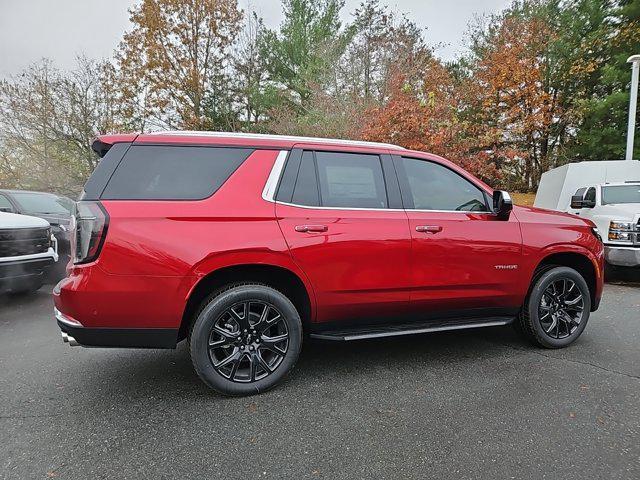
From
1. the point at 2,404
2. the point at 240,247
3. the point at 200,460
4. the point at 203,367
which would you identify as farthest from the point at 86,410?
the point at 240,247

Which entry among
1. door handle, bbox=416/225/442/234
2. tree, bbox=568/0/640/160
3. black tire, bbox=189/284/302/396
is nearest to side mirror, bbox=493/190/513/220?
door handle, bbox=416/225/442/234

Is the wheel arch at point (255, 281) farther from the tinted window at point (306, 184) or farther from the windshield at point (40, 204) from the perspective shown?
the windshield at point (40, 204)

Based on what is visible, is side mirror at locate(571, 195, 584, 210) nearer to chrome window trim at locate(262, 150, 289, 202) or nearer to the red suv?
the red suv

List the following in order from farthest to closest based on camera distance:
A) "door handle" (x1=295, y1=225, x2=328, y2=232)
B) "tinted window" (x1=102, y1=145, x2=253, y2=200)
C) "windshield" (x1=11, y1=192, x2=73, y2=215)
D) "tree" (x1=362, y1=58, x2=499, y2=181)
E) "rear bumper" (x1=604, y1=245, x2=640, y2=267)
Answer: "tree" (x1=362, y1=58, x2=499, y2=181), "windshield" (x1=11, y1=192, x2=73, y2=215), "rear bumper" (x1=604, y1=245, x2=640, y2=267), "door handle" (x1=295, y1=225, x2=328, y2=232), "tinted window" (x1=102, y1=145, x2=253, y2=200)

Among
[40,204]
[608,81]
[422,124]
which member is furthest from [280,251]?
[608,81]

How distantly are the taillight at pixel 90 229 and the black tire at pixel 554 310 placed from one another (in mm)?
3620

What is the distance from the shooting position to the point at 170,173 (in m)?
2.73

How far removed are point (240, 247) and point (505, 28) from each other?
68.1 feet

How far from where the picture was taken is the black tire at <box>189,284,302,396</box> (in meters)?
2.71

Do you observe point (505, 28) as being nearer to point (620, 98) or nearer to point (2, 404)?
point (620, 98)

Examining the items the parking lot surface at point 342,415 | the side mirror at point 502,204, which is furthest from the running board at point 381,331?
the side mirror at point 502,204

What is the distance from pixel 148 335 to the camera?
8.65ft

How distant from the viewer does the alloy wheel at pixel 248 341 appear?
2.79 meters

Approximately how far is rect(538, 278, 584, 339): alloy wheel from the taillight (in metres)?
3.73
